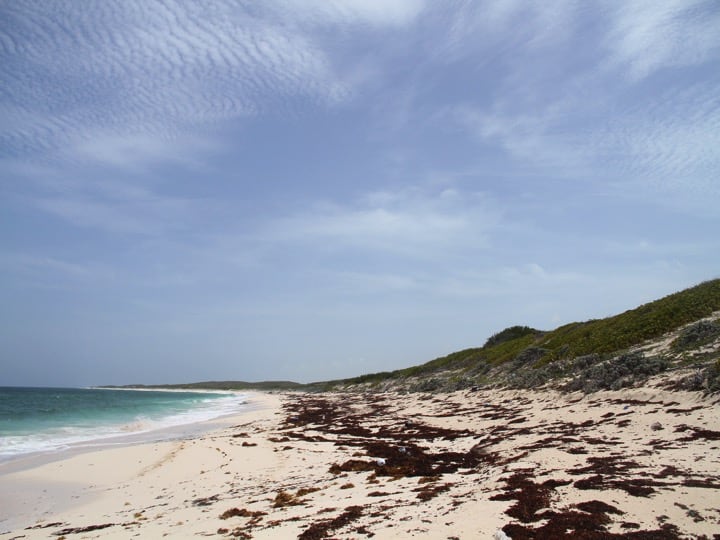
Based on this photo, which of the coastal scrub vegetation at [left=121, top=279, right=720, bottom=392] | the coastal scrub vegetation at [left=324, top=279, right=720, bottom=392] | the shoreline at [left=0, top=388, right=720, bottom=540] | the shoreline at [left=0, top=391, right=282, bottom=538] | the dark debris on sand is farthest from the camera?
the coastal scrub vegetation at [left=324, top=279, right=720, bottom=392]

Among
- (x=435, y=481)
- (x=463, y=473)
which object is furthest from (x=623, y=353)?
(x=435, y=481)

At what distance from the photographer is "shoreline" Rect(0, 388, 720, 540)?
700 centimetres

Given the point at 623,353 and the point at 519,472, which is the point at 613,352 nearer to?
the point at 623,353

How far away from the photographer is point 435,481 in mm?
10461

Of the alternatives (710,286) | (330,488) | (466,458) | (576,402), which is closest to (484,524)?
(330,488)

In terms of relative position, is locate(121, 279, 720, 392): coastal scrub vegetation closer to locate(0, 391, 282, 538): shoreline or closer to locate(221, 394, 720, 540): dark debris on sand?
locate(221, 394, 720, 540): dark debris on sand

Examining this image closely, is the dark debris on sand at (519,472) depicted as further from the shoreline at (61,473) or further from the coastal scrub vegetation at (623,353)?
the shoreline at (61,473)

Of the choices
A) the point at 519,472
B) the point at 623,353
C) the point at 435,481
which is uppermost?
the point at 623,353

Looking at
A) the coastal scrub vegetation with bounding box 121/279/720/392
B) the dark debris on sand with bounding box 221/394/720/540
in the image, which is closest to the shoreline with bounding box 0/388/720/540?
the dark debris on sand with bounding box 221/394/720/540

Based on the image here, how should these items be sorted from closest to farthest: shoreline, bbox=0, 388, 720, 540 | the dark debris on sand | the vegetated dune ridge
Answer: the dark debris on sand
shoreline, bbox=0, 388, 720, 540
the vegetated dune ridge

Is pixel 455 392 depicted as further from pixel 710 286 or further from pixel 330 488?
pixel 330 488

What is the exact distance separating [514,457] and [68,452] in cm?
1947

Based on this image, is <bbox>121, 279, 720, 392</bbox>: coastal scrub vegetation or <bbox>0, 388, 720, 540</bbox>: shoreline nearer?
<bbox>0, 388, 720, 540</bbox>: shoreline

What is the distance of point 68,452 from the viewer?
66.6 feet
